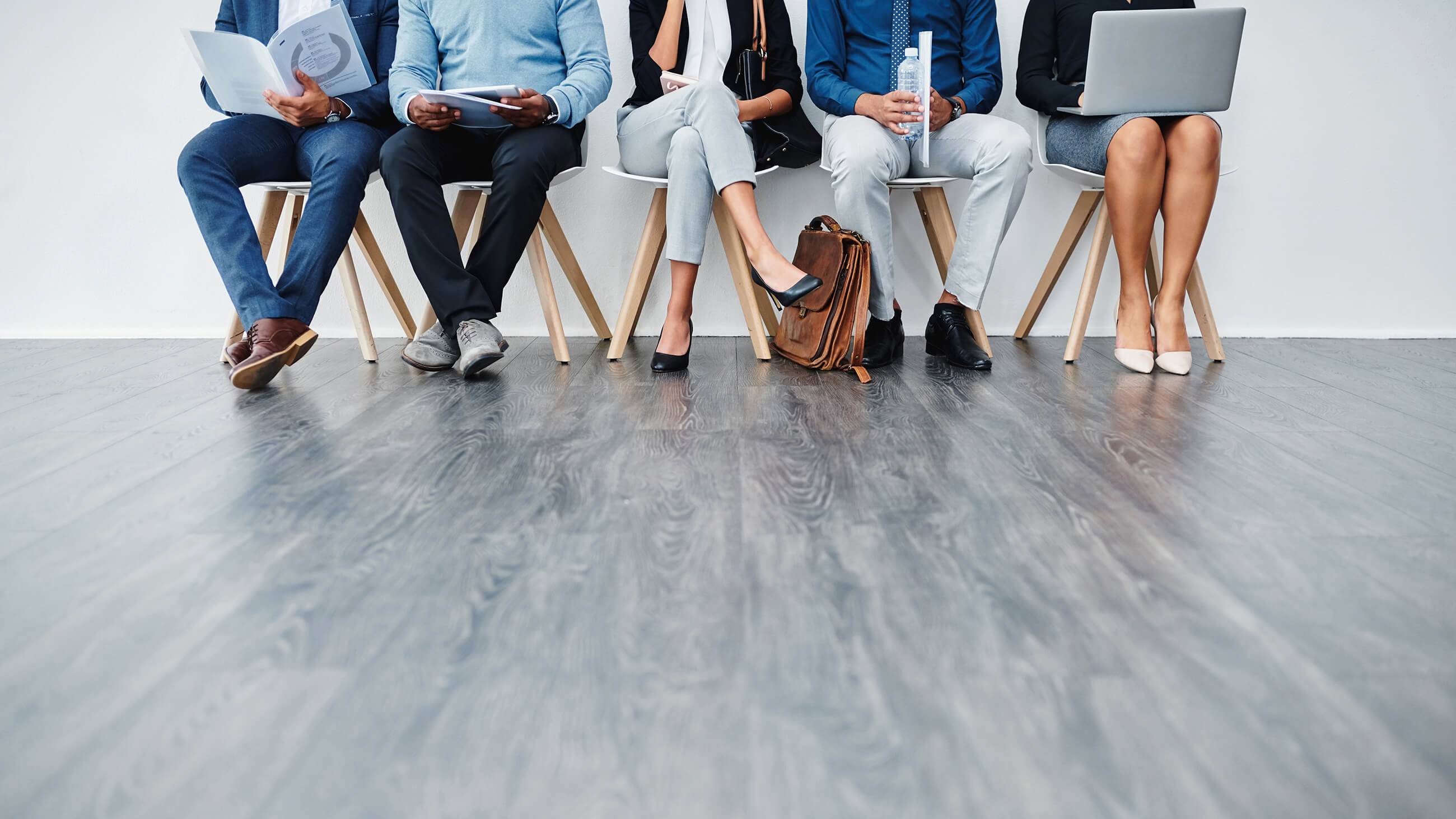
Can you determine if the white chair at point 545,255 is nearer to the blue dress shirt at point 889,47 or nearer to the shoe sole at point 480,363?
the shoe sole at point 480,363

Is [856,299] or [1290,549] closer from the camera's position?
[1290,549]

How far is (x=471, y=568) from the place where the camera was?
89 centimetres

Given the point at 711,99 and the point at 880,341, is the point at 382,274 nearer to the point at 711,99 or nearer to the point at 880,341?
the point at 711,99

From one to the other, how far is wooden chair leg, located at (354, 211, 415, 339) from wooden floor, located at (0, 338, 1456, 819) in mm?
863

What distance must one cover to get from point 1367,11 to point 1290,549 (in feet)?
7.58

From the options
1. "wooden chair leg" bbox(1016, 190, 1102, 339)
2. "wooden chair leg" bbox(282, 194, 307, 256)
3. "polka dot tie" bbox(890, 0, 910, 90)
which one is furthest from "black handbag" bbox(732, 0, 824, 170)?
"wooden chair leg" bbox(282, 194, 307, 256)

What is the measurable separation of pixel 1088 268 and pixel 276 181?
73.6 inches

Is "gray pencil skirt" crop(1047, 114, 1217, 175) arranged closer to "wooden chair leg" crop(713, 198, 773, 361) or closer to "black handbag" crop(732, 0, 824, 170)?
"black handbag" crop(732, 0, 824, 170)

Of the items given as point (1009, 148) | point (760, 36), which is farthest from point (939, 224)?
point (760, 36)

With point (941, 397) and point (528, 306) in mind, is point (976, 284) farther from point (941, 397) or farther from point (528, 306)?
point (528, 306)

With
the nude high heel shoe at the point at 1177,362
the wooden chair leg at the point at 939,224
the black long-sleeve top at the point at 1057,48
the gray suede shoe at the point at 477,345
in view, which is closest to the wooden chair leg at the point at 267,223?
the gray suede shoe at the point at 477,345

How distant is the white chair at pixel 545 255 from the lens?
2.13 metres

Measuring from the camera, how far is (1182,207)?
201 cm

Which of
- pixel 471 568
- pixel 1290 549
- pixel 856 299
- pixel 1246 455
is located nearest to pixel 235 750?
pixel 471 568
